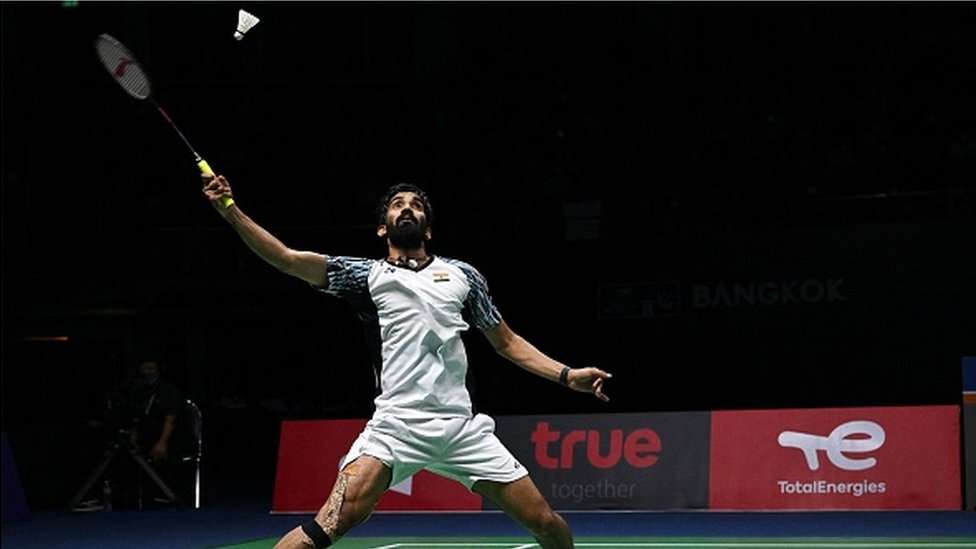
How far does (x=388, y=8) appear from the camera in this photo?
2136cm

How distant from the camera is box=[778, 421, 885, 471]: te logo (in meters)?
11.7

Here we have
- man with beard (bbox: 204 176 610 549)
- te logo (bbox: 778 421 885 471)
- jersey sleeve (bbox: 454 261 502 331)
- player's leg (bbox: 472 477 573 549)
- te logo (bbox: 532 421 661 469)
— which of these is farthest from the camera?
te logo (bbox: 532 421 661 469)

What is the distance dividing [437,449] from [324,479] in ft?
24.8

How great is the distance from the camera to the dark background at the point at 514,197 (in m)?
15.6

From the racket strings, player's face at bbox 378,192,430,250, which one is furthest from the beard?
the racket strings

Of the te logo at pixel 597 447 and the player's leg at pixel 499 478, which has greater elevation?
the te logo at pixel 597 447

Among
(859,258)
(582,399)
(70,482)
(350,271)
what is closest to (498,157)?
(582,399)

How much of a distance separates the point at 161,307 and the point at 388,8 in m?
5.10

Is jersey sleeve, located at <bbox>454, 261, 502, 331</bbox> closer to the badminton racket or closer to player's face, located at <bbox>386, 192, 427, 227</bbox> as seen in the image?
player's face, located at <bbox>386, 192, 427, 227</bbox>

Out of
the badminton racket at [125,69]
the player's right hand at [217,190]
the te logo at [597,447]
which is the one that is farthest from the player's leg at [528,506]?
the te logo at [597,447]

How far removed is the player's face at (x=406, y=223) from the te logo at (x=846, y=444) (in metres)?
6.83

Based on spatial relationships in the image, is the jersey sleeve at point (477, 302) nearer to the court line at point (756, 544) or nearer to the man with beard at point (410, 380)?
the man with beard at point (410, 380)

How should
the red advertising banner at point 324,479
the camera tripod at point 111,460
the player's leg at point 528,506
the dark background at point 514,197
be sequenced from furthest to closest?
1. the dark background at point 514,197
2. the camera tripod at point 111,460
3. the red advertising banner at point 324,479
4. the player's leg at point 528,506

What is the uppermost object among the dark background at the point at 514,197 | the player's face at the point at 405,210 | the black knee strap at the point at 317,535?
the dark background at the point at 514,197
